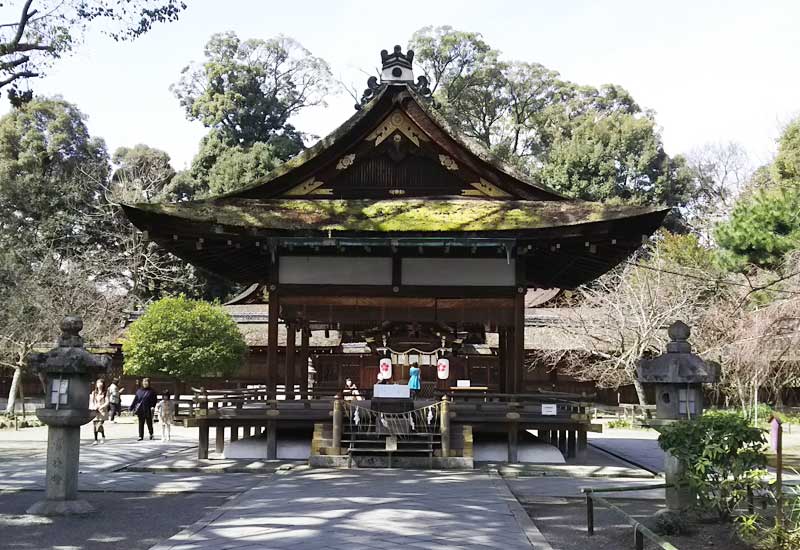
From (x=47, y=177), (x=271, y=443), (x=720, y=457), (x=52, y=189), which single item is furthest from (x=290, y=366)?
(x=47, y=177)

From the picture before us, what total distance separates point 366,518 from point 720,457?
424 centimetres

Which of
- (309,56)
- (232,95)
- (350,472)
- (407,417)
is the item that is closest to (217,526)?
(350,472)

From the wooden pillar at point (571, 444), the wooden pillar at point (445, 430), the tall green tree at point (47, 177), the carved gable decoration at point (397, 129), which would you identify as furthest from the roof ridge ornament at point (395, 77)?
the tall green tree at point (47, 177)

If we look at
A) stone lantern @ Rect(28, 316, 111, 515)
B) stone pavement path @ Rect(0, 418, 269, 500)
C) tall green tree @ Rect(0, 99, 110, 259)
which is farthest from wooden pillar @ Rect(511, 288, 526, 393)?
tall green tree @ Rect(0, 99, 110, 259)

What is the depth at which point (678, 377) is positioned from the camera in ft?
34.8

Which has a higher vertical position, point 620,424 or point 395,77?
point 395,77

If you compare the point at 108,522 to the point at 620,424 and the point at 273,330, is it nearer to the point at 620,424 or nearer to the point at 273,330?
the point at 273,330

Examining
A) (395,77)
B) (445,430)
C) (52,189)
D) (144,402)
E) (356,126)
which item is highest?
(52,189)

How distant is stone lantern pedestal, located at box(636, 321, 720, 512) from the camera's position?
34.8 ft

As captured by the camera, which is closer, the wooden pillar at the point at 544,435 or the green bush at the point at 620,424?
the wooden pillar at the point at 544,435

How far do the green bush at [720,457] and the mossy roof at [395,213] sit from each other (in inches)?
291

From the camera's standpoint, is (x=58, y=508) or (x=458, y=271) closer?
(x=58, y=508)

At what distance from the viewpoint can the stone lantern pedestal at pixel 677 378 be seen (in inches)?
418

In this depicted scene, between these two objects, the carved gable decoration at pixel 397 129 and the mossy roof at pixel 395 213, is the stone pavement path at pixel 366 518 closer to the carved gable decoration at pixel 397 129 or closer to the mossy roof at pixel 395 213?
the mossy roof at pixel 395 213
